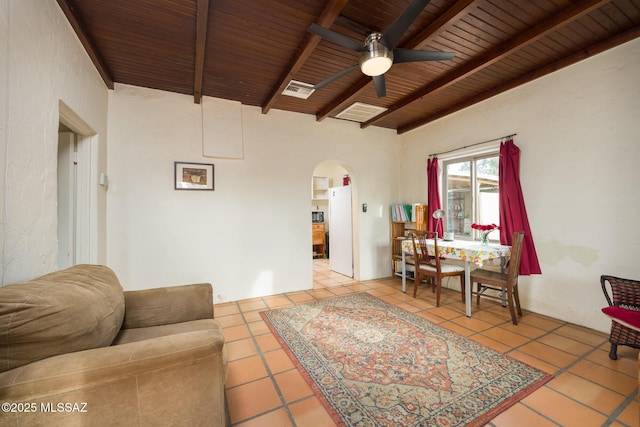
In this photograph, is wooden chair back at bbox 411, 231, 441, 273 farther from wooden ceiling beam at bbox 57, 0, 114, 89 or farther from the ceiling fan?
wooden ceiling beam at bbox 57, 0, 114, 89

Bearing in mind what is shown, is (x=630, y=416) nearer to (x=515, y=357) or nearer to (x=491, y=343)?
(x=515, y=357)

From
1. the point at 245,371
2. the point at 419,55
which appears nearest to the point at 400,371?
the point at 245,371

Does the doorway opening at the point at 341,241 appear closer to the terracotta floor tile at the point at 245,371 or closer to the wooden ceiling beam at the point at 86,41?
the terracotta floor tile at the point at 245,371

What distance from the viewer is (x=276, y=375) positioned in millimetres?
1892

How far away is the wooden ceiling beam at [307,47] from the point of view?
188cm

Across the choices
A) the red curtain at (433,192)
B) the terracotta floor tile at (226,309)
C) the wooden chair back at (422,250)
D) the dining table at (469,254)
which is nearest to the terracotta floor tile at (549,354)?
the dining table at (469,254)

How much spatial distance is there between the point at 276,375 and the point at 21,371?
55.9 inches

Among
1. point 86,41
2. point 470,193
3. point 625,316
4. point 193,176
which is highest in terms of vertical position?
point 86,41

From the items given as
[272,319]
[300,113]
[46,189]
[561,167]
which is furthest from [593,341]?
[46,189]

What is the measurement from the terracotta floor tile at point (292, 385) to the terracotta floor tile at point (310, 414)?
61 millimetres

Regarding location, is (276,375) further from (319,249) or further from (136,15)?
(319,249)

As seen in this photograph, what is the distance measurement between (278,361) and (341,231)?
10.3 ft

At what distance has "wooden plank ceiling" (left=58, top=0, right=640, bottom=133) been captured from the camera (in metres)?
1.99

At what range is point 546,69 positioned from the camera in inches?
111
